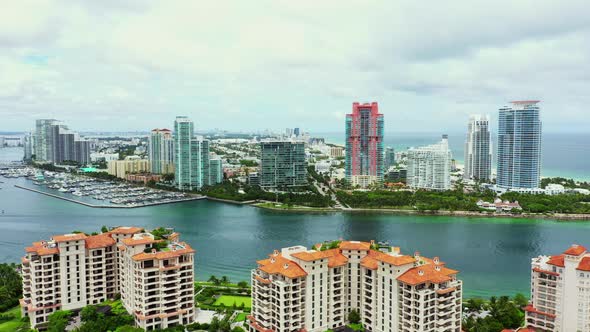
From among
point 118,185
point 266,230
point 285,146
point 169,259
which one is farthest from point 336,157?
point 169,259

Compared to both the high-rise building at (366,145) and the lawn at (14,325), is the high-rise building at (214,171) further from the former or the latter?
the lawn at (14,325)

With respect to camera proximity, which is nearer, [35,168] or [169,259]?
[169,259]

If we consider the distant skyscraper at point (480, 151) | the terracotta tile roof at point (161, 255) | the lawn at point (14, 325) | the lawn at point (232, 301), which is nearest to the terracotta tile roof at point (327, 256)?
the terracotta tile roof at point (161, 255)

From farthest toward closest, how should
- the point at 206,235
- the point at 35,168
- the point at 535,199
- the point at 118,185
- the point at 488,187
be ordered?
the point at 35,168, the point at 118,185, the point at 488,187, the point at 535,199, the point at 206,235

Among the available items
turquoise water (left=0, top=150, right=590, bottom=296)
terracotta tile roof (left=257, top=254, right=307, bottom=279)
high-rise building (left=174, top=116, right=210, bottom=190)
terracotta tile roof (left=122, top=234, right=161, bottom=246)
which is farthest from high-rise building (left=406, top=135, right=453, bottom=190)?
terracotta tile roof (left=122, top=234, right=161, bottom=246)

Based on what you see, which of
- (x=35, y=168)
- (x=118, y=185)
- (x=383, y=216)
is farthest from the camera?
(x=35, y=168)

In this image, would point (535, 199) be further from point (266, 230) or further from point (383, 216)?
point (266, 230)
